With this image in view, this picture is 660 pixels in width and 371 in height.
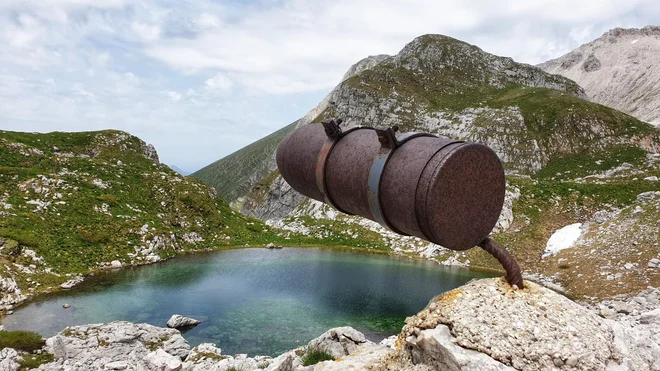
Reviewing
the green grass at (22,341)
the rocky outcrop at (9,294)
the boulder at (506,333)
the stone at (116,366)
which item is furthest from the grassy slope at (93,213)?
the boulder at (506,333)

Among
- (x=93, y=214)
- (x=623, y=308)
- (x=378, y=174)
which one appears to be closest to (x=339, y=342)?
(x=378, y=174)

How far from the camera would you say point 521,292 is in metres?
4.93

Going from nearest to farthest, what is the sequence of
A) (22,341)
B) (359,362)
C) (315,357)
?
1. (359,362)
2. (315,357)
3. (22,341)

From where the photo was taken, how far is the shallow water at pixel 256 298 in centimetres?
2148

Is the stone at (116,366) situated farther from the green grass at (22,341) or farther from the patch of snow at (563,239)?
the patch of snow at (563,239)

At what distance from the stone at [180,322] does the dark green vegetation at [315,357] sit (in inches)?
541

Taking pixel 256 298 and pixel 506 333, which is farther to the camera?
pixel 256 298

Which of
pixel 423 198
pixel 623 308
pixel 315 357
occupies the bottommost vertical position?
pixel 623 308

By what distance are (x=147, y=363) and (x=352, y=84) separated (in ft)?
242

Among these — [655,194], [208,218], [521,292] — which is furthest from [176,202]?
[655,194]

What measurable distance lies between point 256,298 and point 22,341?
1368 cm

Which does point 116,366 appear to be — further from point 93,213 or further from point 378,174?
point 93,213

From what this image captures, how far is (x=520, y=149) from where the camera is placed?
64625 millimetres

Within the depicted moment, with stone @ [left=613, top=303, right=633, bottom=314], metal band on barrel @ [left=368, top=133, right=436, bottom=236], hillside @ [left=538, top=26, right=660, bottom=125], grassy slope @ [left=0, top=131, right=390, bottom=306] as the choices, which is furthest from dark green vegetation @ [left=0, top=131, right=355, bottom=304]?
hillside @ [left=538, top=26, right=660, bottom=125]
